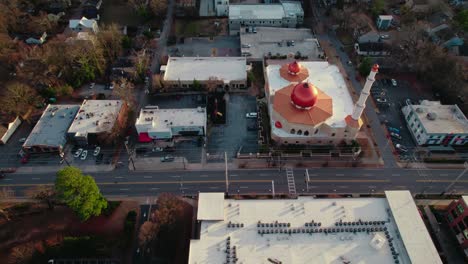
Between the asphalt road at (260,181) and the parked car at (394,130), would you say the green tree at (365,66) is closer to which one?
the parked car at (394,130)

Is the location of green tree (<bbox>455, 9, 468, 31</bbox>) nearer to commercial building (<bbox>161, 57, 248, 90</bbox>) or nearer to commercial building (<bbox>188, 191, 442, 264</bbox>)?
commercial building (<bbox>161, 57, 248, 90</bbox>)

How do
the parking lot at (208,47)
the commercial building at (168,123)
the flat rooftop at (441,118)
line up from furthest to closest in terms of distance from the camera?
the parking lot at (208,47) < the commercial building at (168,123) < the flat rooftop at (441,118)

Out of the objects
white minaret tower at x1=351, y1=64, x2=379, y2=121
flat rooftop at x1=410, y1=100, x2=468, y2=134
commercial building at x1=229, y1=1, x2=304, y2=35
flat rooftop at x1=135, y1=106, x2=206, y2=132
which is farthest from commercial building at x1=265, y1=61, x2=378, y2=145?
commercial building at x1=229, y1=1, x2=304, y2=35

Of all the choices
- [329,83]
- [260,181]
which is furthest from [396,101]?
[260,181]

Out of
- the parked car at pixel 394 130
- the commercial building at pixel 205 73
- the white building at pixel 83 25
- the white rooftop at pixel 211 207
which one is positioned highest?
the white building at pixel 83 25

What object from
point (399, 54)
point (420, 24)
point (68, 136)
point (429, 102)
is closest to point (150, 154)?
point (68, 136)

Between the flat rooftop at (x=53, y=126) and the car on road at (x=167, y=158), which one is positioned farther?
the flat rooftop at (x=53, y=126)

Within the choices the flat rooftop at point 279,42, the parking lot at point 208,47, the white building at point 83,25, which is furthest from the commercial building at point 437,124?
the white building at point 83,25
